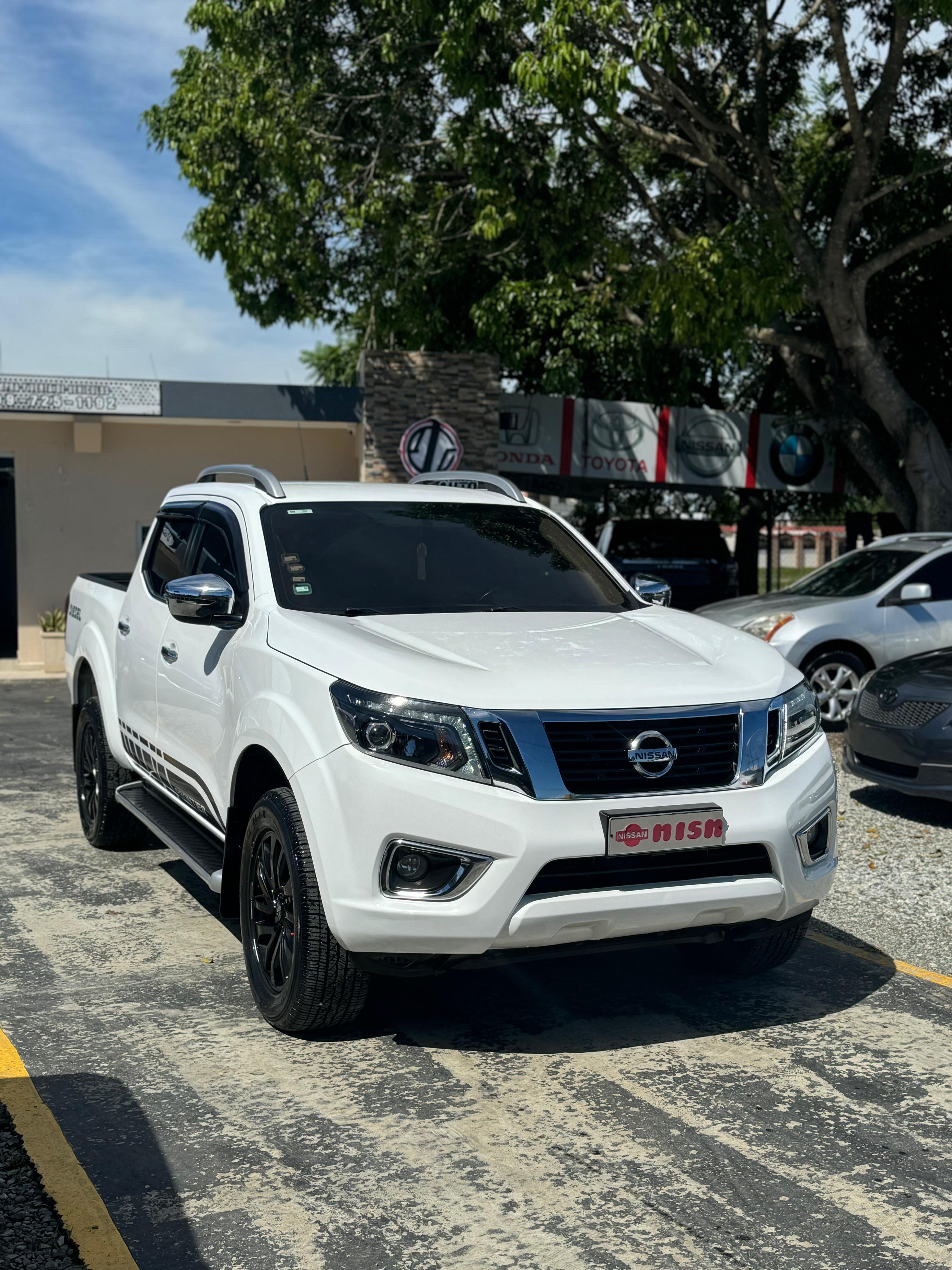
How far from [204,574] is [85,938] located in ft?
5.55

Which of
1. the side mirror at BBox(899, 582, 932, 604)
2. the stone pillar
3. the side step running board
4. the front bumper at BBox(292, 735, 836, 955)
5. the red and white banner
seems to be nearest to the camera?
the front bumper at BBox(292, 735, 836, 955)

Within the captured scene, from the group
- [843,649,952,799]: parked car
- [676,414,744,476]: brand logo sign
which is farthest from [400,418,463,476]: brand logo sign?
[843,649,952,799]: parked car

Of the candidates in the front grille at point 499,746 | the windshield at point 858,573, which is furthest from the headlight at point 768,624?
the front grille at point 499,746

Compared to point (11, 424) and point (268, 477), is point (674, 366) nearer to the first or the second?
point (11, 424)

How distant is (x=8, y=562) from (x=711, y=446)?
11215 millimetres

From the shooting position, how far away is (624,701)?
408 cm

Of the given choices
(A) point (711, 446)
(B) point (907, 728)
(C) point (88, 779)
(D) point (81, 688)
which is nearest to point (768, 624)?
(B) point (907, 728)

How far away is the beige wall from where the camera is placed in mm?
19328

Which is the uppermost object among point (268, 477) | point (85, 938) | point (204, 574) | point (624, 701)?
point (268, 477)

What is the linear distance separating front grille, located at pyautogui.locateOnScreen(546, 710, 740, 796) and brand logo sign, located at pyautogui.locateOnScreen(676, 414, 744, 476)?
1772cm

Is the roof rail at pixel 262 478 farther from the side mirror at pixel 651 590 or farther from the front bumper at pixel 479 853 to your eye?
the front bumper at pixel 479 853

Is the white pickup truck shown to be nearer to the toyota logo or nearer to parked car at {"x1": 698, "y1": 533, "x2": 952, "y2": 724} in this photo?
the toyota logo

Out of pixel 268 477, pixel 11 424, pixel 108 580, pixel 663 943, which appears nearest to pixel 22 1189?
pixel 663 943

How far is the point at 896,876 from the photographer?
6.90m
